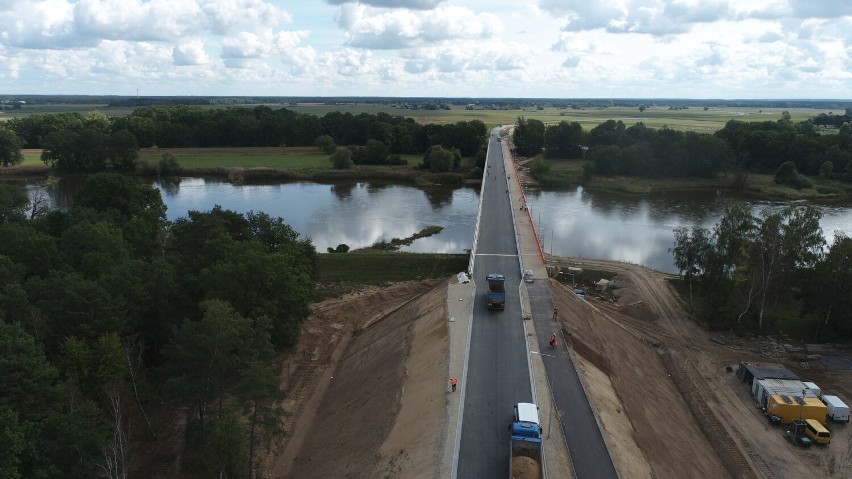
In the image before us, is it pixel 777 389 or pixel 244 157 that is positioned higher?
pixel 244 157

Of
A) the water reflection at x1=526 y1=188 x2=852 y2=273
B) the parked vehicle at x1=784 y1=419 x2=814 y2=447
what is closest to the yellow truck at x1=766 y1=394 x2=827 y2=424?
the parked vehicle at x1=784 y1=419 x2=814 y2=447

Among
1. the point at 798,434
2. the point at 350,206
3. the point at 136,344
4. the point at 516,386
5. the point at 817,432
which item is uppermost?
the point at 136,344

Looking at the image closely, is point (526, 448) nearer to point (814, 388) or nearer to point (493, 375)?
point (493, 375)

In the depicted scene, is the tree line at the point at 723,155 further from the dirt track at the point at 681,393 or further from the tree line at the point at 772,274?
the dirt track at the point at 681,393

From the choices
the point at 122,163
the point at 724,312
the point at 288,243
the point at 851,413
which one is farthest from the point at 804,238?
the point at 122,163

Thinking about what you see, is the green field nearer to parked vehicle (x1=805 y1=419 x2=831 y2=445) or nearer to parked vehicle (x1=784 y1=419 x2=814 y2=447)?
parked vehicle (x1=784 y1=419 x2=814 y2=447)

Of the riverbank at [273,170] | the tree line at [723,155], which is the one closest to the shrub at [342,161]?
the riverbank at [273,170]

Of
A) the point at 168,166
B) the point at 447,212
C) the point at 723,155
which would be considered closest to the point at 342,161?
the point at 168,166

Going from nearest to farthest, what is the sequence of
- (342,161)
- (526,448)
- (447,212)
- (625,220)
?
(526,448)
(625,220)
(447,212)
(342,161)
